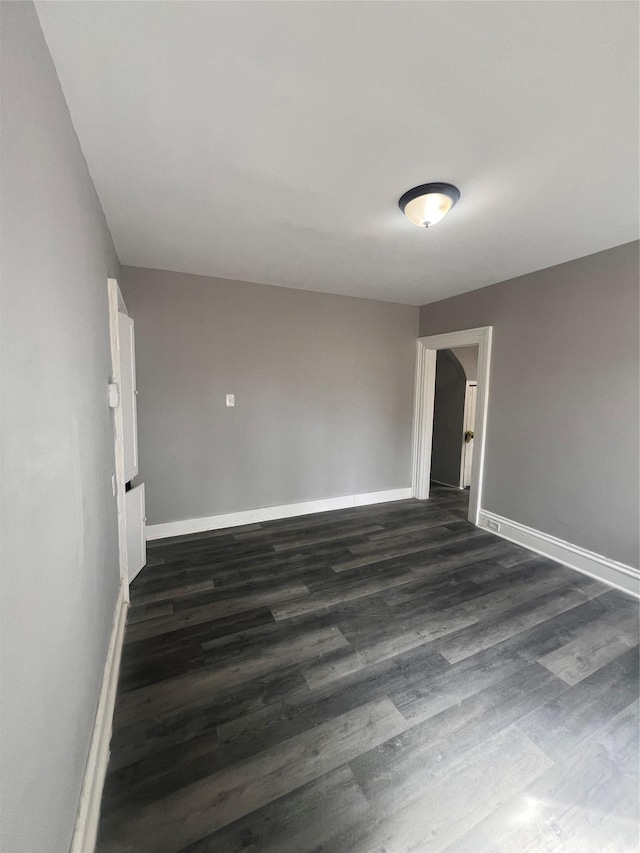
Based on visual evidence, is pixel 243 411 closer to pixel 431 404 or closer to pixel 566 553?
pixel 431 404

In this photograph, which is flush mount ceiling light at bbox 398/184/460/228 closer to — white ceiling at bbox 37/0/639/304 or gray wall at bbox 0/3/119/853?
white ceiling at bbox 37/0/639/304

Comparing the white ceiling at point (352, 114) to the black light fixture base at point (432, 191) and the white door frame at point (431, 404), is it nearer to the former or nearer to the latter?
the black light fixture base at point (432, 191)

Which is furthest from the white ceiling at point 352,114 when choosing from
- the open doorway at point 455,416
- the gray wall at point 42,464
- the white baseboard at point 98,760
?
the open doorway at point 455,416

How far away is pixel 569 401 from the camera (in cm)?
271

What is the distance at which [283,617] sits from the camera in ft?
6.79

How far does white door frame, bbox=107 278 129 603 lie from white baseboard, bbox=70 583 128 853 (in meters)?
0.46

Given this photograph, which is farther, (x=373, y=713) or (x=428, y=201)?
(x=428, y=201)

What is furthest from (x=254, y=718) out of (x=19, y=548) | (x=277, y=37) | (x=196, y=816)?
(x=277, y=37)

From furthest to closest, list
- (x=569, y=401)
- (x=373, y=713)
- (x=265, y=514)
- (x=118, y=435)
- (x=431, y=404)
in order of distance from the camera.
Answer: (x=431, y=404) → (x=265, y=514) → (x=569, y=401) → (x=118, y=435) → (x=373, y=713)

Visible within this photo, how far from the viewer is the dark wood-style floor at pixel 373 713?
1.10 m

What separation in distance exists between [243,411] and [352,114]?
8.43ft

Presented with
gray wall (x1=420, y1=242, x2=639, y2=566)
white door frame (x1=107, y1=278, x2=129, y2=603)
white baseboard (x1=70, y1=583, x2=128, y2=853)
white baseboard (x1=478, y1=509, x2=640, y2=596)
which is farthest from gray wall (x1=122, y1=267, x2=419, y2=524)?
white baseboard (x1=70, y1=583, x2=128, y2=853)

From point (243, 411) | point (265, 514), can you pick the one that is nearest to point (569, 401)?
point (243, 411)

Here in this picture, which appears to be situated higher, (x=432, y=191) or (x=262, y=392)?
(x=432, y=191)
